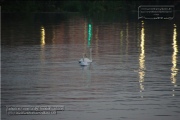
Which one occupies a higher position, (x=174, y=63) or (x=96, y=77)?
(x=174, y=63)

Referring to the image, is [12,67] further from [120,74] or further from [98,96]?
[98,96]

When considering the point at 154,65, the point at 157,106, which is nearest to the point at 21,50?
the point at 154,65

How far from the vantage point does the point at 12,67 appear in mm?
25891

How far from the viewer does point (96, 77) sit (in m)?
23.4

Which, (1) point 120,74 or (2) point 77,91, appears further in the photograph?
(1) point 120,74

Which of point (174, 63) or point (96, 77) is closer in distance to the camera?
point (96, 77)

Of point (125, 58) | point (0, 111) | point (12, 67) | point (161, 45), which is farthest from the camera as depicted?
point (161, 45)

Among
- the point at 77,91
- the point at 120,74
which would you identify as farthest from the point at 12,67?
the point at 77,91

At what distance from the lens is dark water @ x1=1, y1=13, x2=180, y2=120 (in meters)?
17.7

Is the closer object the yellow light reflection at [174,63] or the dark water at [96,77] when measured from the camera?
the dark water at [96,77]

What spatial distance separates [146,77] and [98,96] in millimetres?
4034

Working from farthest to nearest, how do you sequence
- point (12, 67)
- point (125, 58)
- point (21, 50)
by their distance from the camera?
point (21, 50) → point (125, 58) → point (12, 67)

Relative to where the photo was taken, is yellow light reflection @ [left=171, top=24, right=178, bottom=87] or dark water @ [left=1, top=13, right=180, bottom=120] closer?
dark water @ [left=1, top=13, right=180, bottom=120]

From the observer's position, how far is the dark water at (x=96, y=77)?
58.2 feet
